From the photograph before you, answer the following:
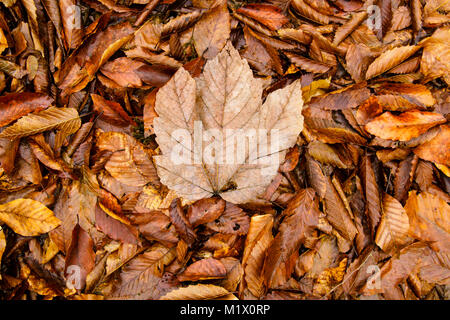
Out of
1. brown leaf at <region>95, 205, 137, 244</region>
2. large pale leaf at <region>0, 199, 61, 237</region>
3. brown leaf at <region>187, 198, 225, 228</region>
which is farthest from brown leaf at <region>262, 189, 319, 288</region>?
large pale leaf at <region>0, 199, 61, 237</region>

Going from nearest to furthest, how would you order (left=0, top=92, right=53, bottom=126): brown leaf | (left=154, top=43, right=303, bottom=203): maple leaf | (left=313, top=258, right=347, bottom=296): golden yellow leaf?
(left=154, top=43, right=303, bottom=203): maple leaf, (left=0, top=92, right=53, bottom=126): brown leaf, (left=313, top=258, right=347, bottom=296): golden yellow leaf

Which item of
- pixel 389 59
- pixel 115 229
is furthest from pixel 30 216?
pixel 389 59

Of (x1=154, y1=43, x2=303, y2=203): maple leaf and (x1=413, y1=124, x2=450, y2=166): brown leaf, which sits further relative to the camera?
(x1=413, y1=124, x2=450, y2=166): brown leaf

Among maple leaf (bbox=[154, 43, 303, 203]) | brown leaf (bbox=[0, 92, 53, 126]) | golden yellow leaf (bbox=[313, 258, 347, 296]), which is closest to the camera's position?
maple leaf (bbox=[154, 43, 303, 203])

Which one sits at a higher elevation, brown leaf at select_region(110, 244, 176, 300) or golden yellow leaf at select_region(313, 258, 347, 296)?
brown leaf at select_region(110, 244, 176, 300)

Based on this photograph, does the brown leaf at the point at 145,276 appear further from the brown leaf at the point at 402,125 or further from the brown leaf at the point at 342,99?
the brown leaf at the point at 402,125

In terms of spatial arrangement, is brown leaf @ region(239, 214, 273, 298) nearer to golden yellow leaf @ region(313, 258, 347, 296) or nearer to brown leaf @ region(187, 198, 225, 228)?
brown leaf @ region(187, 198, 225, 228)
